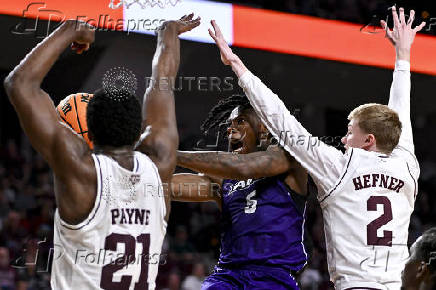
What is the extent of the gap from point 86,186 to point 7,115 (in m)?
8.73

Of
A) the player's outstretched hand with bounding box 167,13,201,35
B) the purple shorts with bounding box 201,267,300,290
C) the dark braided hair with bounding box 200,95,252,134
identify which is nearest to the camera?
the player's outstretched hand with bounding box 167,13,201,35

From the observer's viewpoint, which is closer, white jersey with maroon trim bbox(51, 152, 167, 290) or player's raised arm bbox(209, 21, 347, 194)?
white jersey with maroon trim bbox(51, 152, 167, 290)

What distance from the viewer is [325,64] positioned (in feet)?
38.8

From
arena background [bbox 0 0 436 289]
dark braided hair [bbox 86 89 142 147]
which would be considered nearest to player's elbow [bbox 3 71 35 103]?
dark braided hair [bbox 86 89 142 147]

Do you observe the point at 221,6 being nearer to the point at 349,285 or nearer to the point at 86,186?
the point at 349,285

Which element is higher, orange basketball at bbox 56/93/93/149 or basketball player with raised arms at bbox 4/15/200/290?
orange basketball at bbox 56/93/93/149

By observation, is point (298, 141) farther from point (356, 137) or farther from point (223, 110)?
point (223, 110)

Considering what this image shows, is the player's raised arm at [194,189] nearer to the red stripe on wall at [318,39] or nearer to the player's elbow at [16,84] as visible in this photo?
the player's elbow at [16,84]

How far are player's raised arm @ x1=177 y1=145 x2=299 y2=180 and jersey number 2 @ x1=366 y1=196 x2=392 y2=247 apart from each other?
19.5 inches

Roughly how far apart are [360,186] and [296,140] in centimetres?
38

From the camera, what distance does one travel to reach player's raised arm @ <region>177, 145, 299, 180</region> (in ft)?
11.2

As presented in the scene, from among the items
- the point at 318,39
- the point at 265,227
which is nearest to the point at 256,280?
the point at 265,227

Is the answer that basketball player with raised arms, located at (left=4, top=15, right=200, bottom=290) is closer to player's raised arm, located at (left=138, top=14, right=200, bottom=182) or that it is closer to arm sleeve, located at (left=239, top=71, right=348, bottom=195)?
player's raised arm, located at (left=138, top=14, right=200, bottom=182)

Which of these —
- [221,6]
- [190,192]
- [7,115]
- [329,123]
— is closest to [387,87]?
[329,123]
